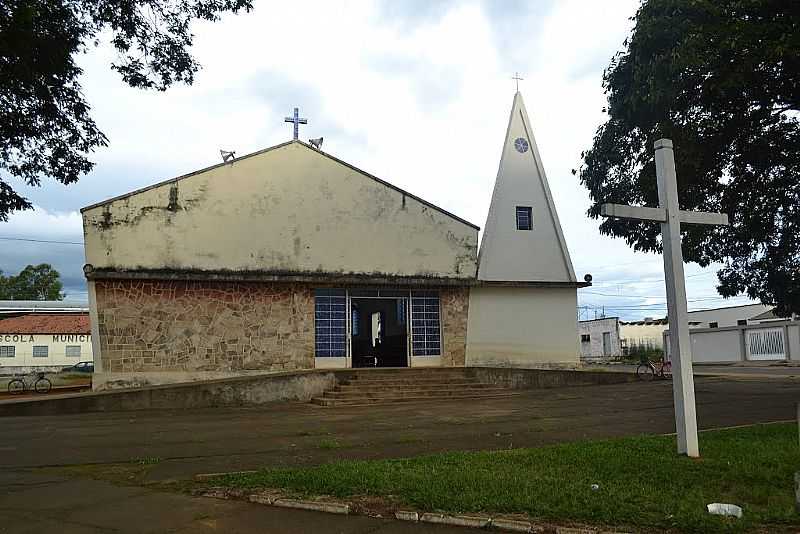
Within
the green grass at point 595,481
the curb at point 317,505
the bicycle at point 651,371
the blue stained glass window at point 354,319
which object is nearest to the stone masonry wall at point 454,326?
the blue stained glass window at point 354,319

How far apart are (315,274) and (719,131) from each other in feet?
34.6

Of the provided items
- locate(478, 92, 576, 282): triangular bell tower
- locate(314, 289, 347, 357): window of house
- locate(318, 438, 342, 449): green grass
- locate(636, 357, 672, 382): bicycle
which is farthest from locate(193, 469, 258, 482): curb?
locate(636, 357, 672, 382): bicycle

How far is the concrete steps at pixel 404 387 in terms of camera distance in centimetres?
1557

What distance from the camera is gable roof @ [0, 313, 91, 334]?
1703 inches

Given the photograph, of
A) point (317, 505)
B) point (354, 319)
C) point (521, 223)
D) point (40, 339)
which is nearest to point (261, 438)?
point (317, 505)

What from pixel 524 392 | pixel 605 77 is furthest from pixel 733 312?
pixel 605 77

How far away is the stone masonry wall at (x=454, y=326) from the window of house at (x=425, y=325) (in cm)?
22

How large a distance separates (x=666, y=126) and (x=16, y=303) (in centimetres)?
4418

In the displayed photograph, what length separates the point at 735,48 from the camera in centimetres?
968

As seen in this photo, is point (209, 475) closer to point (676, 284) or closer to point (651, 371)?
point (676, 284)

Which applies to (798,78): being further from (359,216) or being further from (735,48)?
(359,216)

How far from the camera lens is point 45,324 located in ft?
145

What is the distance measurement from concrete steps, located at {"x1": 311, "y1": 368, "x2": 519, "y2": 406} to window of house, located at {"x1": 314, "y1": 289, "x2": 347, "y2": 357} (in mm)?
1555

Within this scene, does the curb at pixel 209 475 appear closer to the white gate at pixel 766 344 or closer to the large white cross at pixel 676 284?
the large white cross at pixel 676 284
